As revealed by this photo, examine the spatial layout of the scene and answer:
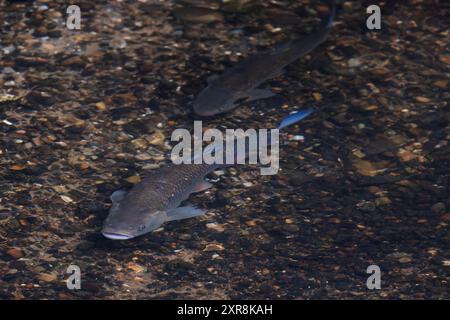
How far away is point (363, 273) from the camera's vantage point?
5090 millimetres

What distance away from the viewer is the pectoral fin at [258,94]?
6.43 metres

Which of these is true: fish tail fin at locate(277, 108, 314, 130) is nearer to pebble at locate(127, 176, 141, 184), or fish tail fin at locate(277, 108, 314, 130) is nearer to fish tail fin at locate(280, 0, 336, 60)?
fish tail fin at locate(280, 0, 336, 60)

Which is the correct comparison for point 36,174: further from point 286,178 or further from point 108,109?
point 286,178

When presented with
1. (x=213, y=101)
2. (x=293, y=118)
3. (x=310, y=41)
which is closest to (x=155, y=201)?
(x=213, y=101)

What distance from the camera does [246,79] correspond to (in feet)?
21.1

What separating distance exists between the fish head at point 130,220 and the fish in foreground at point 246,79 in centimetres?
148

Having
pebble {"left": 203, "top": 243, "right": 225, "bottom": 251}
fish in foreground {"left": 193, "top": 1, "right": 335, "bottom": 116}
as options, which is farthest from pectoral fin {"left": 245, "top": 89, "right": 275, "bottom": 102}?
pebble {"left": 203, "top": 243, "right": 225, "bottom": 251}

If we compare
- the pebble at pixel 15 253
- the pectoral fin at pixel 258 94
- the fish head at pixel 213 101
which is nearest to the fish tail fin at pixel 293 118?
the pectoral fin at pixel 258 94

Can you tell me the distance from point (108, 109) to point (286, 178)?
6.38 feet

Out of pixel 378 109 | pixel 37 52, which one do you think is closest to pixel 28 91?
pixel 37 52

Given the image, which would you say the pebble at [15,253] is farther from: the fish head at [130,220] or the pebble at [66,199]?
the fish head at [130,220]

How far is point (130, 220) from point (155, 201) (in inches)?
11.3

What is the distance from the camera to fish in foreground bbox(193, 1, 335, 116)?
20.4 ft

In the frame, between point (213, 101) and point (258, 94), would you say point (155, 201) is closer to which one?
point (213, 101)
